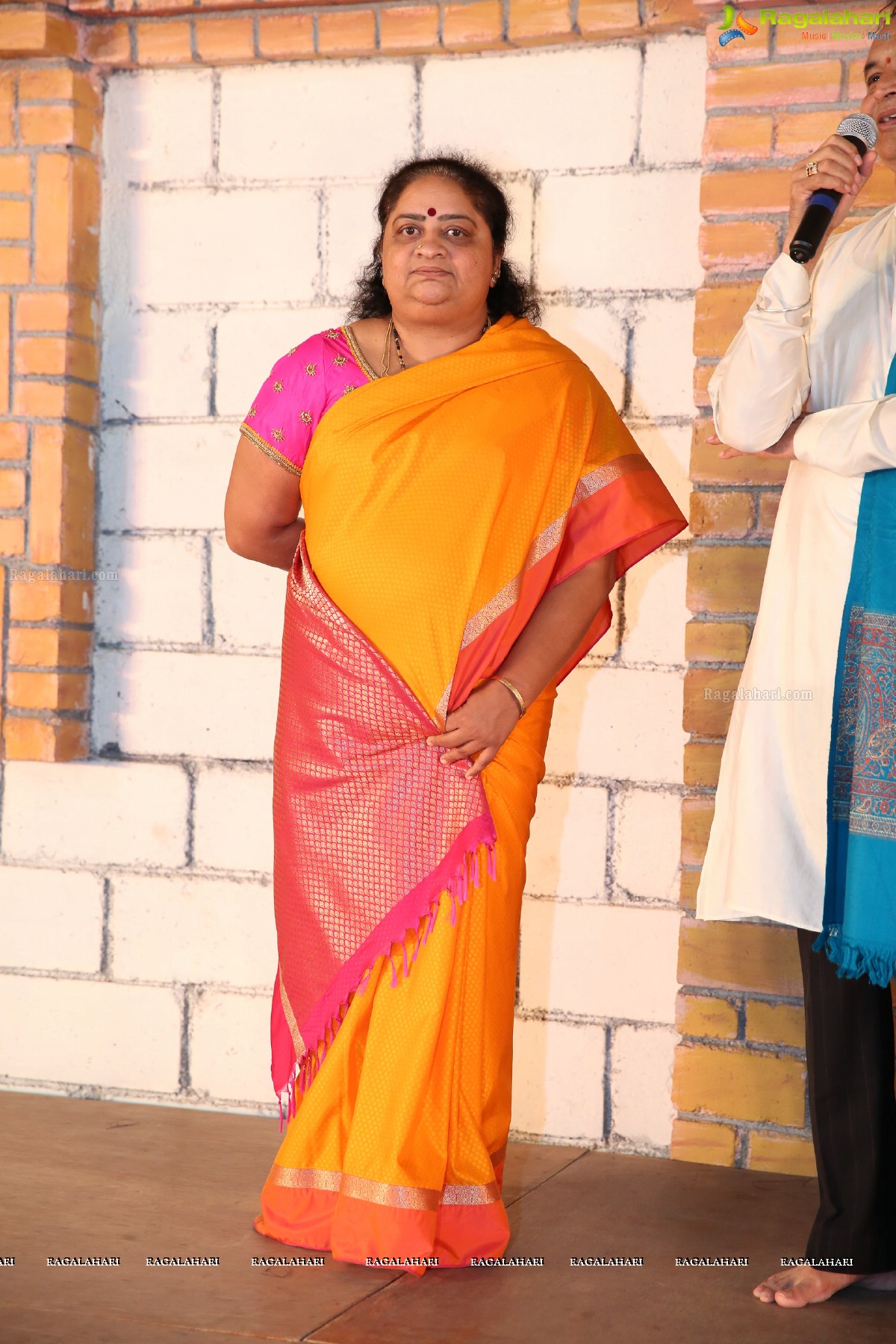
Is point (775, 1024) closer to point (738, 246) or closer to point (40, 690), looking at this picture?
point (738, 246)

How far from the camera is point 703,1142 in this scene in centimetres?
288

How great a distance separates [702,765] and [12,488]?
1730 millimetres

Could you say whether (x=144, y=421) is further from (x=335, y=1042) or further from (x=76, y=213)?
(x=335, y=1042)

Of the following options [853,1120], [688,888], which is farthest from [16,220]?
[853,1120]

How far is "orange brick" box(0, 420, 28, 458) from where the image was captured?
3.21 m

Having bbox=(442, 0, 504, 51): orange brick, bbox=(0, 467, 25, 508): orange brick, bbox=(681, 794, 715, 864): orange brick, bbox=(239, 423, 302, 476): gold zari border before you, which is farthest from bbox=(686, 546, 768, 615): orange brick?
bbox=(0, 467, 25, 508): orange brick

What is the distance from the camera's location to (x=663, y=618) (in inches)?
119

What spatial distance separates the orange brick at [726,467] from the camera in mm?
2812

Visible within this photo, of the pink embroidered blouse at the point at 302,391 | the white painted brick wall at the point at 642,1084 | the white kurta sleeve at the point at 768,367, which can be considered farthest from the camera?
the white painted brick wall at the point at 642,1084

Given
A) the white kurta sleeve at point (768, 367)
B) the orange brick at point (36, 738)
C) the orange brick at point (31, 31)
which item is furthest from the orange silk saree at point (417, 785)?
the orange brick at point (31, 31)

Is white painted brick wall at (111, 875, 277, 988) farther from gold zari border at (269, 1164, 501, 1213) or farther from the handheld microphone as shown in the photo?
the handheld microphone

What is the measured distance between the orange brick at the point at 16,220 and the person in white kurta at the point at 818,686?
6.01 ft

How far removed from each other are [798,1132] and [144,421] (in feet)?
7.21

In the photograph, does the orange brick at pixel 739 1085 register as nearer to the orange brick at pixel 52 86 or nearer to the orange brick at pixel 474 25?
the orange brick at pixel 474 25
